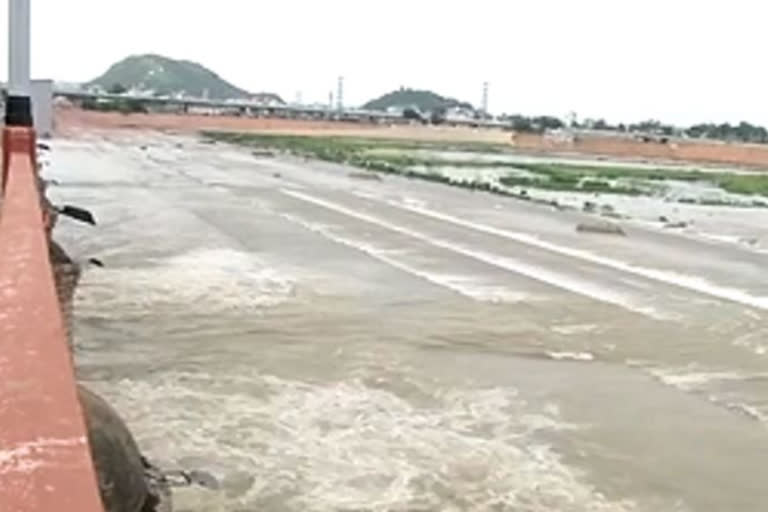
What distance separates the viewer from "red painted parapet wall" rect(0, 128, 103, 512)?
6.69ft

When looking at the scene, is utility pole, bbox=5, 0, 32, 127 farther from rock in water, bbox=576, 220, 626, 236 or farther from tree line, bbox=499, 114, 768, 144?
tree line, bbox=499, 114, 768, 144

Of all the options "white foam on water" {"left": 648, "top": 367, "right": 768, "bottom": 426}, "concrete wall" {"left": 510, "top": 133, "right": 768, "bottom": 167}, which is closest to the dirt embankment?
"concrete wall" {"left": 510, "top": 133, "right": 768, "bottom": 167}

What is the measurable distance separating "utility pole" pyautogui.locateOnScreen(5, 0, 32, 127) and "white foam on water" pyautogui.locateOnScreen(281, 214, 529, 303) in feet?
20.4

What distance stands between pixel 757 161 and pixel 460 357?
71482 mm

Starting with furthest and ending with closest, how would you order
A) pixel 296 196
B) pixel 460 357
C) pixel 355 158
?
pixel 355 158, pixel 296 196, pixel 460 357

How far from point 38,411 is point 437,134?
114m

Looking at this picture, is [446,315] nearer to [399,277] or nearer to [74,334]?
[399,277]

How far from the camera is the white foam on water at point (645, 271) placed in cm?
1717

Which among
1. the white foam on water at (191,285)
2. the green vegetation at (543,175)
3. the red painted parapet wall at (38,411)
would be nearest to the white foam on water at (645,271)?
the white foam on water at (191,285)

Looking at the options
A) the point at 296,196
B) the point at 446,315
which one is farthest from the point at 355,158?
the point at 446,315

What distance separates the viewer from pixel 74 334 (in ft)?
39.1

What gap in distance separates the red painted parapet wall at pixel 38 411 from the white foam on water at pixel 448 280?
11.6 m

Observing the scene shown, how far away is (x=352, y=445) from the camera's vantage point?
8.64 meters

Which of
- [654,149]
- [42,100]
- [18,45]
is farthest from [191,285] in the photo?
[654,149]
